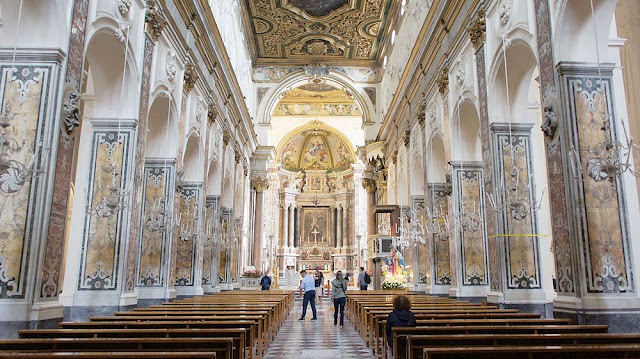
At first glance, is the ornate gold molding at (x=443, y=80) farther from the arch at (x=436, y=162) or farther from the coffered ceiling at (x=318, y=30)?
the coffered ceiling at (x=318, y=30)

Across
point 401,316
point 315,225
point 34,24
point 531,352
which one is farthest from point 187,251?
point 315,225

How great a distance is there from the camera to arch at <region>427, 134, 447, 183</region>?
542 inches

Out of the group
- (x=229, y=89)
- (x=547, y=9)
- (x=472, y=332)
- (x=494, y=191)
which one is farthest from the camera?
(x=229, y=89)

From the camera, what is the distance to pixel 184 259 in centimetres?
1287

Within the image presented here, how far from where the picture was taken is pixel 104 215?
8172 mm

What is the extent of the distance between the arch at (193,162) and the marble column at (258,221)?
12264mm

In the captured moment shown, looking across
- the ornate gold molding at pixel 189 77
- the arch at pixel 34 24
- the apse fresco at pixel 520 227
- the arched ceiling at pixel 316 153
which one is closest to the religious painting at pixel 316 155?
the arched ceiling at pixel 316 153

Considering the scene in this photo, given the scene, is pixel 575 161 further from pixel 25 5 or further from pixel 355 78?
pixel 355 78

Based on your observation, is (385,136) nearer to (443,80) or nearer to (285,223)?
(443,80)

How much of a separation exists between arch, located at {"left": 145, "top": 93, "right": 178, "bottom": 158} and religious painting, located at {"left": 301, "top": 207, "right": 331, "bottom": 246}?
24796 mm

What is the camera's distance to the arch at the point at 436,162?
13.8 metres

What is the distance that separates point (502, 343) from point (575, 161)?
9.69ft

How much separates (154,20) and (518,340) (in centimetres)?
813

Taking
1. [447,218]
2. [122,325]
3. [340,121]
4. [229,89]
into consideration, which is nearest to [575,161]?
[122,325]
